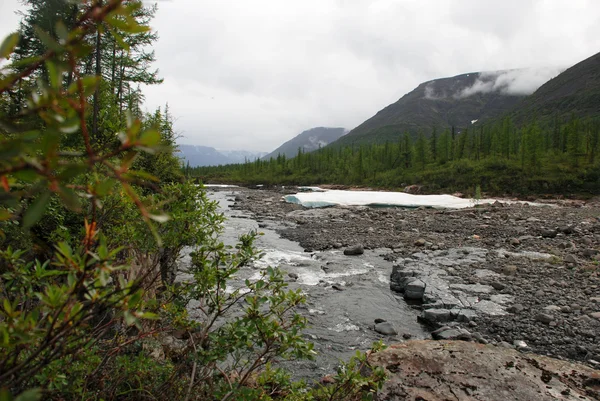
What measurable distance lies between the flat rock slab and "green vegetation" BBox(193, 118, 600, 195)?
40.7m

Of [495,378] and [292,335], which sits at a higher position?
[292,335]

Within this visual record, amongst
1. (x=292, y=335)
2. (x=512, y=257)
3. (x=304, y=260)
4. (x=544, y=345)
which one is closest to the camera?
(x=292, y=335)

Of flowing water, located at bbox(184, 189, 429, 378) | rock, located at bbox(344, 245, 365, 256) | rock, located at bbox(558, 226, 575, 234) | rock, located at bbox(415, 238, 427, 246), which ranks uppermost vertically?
rock, located at bbox(558, 226, 575, 234)

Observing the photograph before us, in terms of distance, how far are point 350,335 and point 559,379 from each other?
4078 millimetres

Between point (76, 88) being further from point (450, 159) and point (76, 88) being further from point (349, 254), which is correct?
point (450, 159)

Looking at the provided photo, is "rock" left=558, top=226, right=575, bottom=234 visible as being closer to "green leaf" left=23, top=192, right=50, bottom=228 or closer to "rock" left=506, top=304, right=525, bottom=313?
"rock" left=506, top=304, right=525, bottom=313

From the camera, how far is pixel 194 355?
275 centimetres

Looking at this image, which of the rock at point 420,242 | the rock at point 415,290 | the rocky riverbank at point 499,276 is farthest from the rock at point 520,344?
the rock at point 420,242

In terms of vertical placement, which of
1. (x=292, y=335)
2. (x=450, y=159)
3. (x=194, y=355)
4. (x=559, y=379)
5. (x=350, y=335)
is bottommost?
(x=350, y=335)

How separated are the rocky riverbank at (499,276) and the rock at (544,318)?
0.02 m

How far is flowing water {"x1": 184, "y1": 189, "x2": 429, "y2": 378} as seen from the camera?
23.5 ft

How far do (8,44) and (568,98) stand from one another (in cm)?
20570

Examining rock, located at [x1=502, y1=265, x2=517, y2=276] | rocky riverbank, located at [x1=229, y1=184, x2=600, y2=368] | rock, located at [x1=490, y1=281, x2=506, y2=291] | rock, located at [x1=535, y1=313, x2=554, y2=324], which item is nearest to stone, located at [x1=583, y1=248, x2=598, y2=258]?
rocky riverbank, located at [x1=229, y1=184, x2=600, y2=368]

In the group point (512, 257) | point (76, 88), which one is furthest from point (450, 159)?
point (76, 88)
